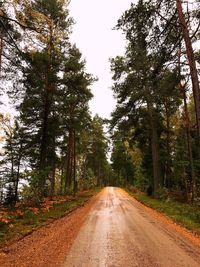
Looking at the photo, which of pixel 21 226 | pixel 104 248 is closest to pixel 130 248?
pixel 104 248

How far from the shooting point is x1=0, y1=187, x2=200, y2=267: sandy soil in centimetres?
607

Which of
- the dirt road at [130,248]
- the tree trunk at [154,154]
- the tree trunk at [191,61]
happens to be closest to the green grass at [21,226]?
the dirt road at [130,248]

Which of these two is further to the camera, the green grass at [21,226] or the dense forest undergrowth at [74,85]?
the dense forest undergrowth at [74,85]

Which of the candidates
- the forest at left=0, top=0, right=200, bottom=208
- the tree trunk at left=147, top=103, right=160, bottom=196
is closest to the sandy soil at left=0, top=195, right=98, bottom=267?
the forest at left=0, top=0, right=200, bottom=208

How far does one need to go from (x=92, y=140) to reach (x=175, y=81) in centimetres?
4564

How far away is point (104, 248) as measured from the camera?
7168 mm

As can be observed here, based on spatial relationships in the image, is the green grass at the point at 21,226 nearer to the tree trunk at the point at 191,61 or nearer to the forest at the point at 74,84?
the forest at the point at 74,84

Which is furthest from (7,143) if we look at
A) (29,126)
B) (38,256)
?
(38,256)

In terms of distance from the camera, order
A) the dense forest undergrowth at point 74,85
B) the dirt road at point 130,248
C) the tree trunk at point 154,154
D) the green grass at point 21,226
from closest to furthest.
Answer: the dirt road at point 130,248 → the green grass at point 21,226 → the dense forest undergrowth at point 74,85 → the tree trunk at point 154,154

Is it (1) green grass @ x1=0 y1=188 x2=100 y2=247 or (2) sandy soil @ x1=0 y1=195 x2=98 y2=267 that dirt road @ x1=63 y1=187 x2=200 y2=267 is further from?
(1) green grass @ x1=0 y1=188 x2=100 y2=247

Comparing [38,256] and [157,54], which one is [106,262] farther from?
[157,54]

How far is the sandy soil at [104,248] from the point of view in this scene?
6070 mm

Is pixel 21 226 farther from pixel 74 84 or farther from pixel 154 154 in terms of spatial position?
pixel 154 154

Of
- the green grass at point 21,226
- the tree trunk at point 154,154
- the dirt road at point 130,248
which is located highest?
the tree trunk at point 154,154
